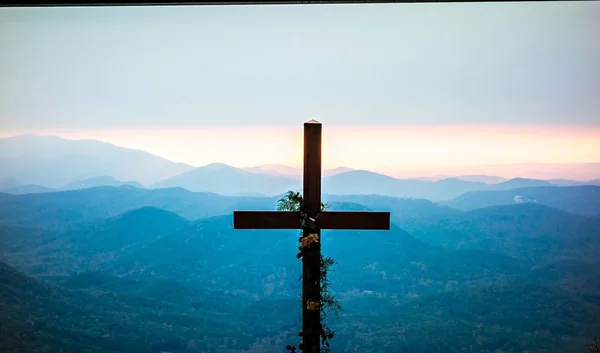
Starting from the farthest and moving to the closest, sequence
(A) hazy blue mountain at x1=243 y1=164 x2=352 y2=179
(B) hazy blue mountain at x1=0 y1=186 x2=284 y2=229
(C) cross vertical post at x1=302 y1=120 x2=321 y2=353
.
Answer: (B) hazy blue mountain at x1=0 y1=186 x2=284 y2=229, (A) hazy blue mountain at x1=243 y1=164 x2=352 y2=179, (C) cross vertical post at x1=302 y1=120 x2=321 y2=353

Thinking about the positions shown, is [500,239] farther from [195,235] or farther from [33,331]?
[33,331]

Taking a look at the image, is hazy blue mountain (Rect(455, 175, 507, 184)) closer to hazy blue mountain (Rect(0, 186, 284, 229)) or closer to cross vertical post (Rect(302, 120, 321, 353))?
hazy blue mountain (Rect(0, 186, 284, 229))

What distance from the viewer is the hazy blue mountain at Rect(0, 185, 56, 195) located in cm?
556

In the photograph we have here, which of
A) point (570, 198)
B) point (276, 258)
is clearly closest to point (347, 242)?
point (276, 258)

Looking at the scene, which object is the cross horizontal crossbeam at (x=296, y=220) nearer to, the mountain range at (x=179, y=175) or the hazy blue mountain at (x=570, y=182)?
the mountain range at (x=179, y=175)

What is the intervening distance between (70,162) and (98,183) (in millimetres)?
710

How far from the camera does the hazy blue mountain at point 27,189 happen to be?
5.56 metres

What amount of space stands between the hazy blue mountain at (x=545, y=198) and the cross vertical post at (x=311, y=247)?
2934mm

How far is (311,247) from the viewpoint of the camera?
3.00 metres

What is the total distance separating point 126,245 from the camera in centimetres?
642

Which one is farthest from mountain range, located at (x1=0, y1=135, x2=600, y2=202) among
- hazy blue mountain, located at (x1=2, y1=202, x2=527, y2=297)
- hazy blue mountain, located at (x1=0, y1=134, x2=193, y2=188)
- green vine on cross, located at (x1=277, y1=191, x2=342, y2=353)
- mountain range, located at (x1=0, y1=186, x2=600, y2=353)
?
green vine on cross, located at (x1=277, y1=191, x2=342, y2=353)

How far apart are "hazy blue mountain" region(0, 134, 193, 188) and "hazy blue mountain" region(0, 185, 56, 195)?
0.08 m

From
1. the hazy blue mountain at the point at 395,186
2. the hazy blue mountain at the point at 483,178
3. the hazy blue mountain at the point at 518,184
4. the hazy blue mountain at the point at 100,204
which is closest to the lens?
the hazy blue mountain at the point at 395,186

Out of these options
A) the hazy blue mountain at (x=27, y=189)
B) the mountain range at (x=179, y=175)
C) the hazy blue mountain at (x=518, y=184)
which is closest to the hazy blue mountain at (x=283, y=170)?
the mountain range at (x=179, y=175)
